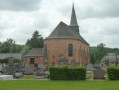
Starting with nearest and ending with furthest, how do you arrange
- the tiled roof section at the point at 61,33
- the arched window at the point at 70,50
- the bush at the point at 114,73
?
the bush at the point at 114,73 < the tiled roof section at the point at 61,33 < the arched window at the point at 70,50

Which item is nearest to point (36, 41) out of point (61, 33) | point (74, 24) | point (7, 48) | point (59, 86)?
point (7, 48)

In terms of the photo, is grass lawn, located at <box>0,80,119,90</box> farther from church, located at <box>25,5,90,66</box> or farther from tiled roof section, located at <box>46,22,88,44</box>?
tiled roof section, located at <box>46,22,88,44</box>

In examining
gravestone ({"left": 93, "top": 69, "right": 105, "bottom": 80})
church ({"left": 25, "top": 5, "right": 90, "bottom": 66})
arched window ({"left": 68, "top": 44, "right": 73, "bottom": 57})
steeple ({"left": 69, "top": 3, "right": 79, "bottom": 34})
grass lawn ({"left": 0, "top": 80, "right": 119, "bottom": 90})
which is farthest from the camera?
steeple ({"left": 69, "top": 3, "right": 79, "bottom": 34})

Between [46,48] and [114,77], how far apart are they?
36.1m

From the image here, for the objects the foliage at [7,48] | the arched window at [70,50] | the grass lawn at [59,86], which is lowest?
the grass lawn at [59,86]

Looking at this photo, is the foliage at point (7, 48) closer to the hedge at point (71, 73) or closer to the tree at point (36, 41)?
the tree at point (36, 41)

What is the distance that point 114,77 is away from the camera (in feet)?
65.6

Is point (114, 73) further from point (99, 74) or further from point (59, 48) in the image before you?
point (59, 48)

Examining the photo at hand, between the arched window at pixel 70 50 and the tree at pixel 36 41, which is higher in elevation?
the tree at pixel 36 41

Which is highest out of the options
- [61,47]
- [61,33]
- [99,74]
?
[61,33]

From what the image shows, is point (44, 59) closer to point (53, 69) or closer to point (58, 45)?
point (58, 45)

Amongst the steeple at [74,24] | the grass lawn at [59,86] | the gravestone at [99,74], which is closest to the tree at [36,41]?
the steeple at [74,24]

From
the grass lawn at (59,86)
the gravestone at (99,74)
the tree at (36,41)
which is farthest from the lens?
the tree at (36,41)

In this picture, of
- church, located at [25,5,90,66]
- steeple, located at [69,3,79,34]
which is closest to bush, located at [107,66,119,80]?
church, located at [25,5,90,66]
